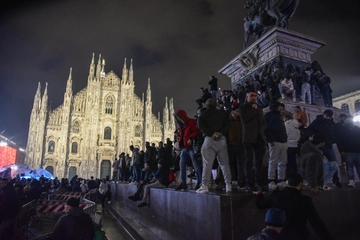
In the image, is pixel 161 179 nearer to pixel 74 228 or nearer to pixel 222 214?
pixel 74 228

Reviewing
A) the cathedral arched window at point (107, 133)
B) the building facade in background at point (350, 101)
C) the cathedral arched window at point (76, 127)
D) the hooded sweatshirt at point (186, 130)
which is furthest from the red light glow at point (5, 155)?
the building facade in background at point (350, 101)

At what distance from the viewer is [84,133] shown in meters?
33.8

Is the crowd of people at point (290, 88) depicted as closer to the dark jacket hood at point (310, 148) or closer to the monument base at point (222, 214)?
the dark jacket hood at point (310, 148)

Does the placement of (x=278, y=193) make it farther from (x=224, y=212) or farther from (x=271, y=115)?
(x=271, y=115)

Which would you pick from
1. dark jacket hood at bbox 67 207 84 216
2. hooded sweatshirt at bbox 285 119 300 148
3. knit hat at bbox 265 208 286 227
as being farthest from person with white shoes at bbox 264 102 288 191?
dark jacket hood at bbox 67 207 84 216

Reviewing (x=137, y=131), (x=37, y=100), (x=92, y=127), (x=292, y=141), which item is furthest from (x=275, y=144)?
(x=37, y=100)

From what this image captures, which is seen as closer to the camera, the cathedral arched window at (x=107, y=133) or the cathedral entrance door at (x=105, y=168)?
the cathedral entrance door at (x=105, y=168)

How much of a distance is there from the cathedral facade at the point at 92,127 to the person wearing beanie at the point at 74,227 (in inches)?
1229

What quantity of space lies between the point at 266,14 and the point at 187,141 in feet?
22.5

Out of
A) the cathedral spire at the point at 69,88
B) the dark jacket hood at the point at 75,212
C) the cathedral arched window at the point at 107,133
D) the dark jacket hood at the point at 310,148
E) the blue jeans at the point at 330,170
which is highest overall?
the cathedral spire at the point at 69,88

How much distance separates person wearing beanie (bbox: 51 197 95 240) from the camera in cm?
326

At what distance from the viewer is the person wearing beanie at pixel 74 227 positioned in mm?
3262

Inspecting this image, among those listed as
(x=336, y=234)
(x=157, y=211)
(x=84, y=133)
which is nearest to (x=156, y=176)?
(x=157, y=211)

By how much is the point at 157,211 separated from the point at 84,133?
31.6 metres
